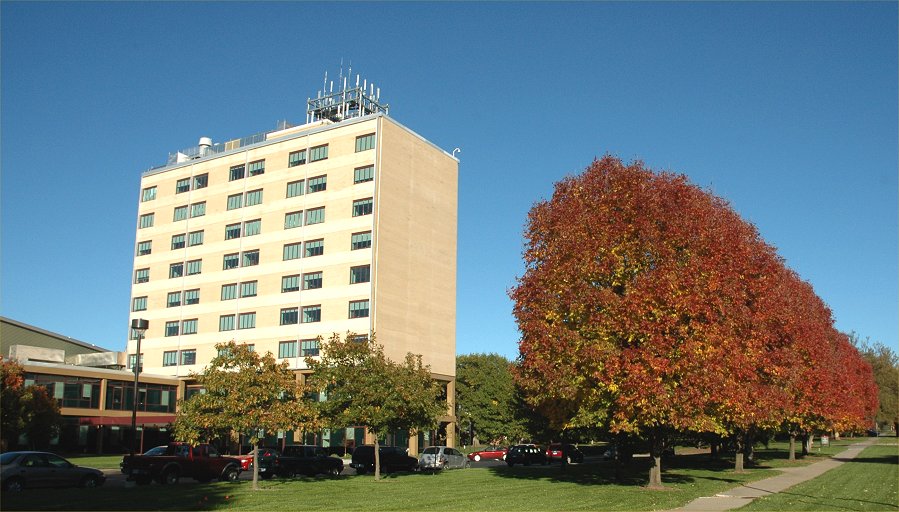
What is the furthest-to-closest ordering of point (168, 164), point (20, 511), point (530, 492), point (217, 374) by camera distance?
point (168, 164) → point (217, 374) → point (530, 492) → point (20, 511)

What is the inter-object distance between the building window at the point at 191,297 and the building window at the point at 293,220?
12.6m

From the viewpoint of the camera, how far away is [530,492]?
96.2 ft

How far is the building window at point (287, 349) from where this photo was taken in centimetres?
6850

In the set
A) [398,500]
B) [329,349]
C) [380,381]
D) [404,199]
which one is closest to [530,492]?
[398,500]

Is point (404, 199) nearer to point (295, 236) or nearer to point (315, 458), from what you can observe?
point (295, 236)

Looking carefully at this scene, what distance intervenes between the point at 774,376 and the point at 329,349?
2245 cm

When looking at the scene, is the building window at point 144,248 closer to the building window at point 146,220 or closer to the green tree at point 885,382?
the building window at point 146,220

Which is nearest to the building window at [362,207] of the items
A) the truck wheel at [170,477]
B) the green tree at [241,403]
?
the green tree at [241,403]

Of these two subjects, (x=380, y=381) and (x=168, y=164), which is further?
(x=168, y=164)

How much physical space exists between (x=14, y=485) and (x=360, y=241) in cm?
4229

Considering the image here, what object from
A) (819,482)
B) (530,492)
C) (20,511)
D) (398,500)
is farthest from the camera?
(819,482)

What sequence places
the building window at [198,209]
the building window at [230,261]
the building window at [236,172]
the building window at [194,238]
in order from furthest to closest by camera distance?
the building window at [198,209]
the building window at [194,238]
the building window at [236,172]
the building window at [230,261]

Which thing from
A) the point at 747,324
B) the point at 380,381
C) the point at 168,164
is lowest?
the point at 380,381

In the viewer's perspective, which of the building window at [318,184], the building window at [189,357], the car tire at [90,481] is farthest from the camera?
the building window at [189,357]
